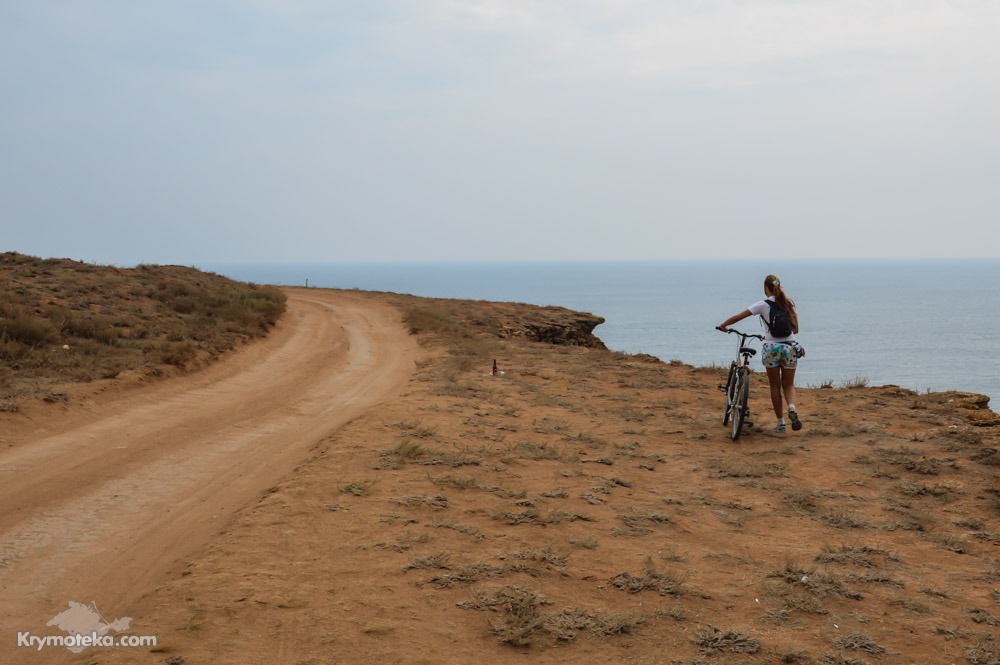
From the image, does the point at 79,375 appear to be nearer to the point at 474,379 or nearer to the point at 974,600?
the point at 474,379

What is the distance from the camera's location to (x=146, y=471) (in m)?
9.03

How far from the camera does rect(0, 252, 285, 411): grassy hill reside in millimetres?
13492

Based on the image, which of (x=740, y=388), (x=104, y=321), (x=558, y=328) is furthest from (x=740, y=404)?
(x=558, y=328)

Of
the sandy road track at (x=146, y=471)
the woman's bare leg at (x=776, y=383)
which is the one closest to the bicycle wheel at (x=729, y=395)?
the woman's bare leg at (x=776, y=383)

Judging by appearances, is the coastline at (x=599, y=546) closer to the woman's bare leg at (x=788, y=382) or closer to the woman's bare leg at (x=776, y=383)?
the woman's bare leg at (x=776, y=383)

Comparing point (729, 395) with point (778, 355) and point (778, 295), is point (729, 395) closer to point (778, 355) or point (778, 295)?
point (778, 355)

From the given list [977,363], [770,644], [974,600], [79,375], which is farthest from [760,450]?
[977,363]

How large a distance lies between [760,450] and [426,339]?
13059mm

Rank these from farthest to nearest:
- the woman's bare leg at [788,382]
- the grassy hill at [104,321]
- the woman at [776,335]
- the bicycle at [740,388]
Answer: the grassy hill at [104,321] → the woman's bare leg at [788,382] → the bicycle at [740,388] → the woman at [776,335]

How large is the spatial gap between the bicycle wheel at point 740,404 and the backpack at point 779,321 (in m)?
0.80

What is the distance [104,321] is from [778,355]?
1439 cm

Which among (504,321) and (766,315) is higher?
(766,315)

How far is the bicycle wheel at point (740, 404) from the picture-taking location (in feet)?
39.0

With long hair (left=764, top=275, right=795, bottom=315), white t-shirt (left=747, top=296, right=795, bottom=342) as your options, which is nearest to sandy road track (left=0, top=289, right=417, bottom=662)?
white t-shirt (left=747, top=296, right=795, bottom=342)
